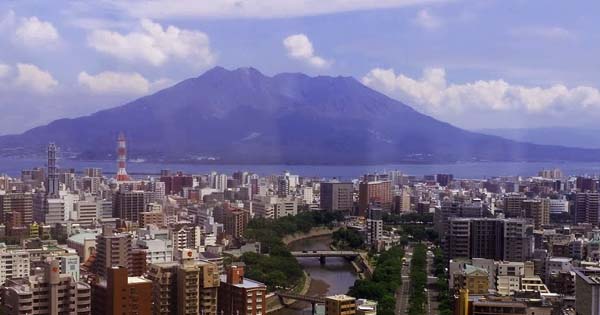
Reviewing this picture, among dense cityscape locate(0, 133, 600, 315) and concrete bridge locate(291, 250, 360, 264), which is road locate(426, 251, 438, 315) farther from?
concrete bridge locate(291, 250, 360, 264)

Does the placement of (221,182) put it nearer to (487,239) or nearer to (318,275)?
(318,275)

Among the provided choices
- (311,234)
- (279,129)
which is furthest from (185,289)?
(279,129)

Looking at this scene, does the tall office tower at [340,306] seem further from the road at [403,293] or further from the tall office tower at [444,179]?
the tall office tower at [444,179]

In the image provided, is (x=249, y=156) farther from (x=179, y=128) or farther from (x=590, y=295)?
(x=590, y=295)

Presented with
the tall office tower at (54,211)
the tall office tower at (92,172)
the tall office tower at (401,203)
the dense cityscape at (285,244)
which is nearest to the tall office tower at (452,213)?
the dense cityscape at (285,244)

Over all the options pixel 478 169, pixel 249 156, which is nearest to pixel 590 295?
pixel 478 169

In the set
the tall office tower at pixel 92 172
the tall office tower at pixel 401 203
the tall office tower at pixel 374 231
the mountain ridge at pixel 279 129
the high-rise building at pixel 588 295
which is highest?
the mountain ridge at pixel 279 129

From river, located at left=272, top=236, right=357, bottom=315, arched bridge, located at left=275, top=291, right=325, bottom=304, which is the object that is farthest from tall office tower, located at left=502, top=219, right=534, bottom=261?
arched bridge, located at left=275, top=291, right=325, bottom=304
